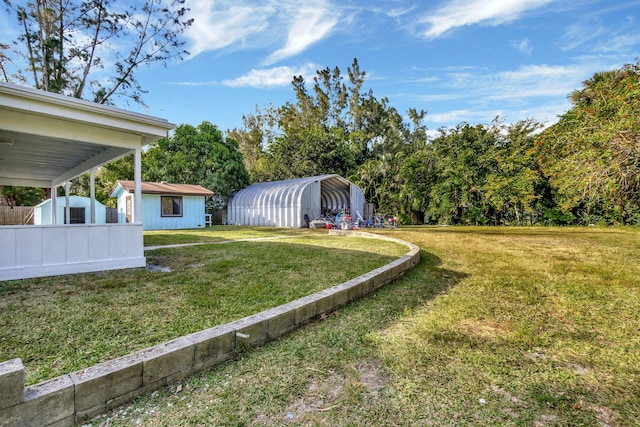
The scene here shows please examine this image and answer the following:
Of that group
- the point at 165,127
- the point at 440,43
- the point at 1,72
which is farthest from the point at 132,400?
the point at 1,72

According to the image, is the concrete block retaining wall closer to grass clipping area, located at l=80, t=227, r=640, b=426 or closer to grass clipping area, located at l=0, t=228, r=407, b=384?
grass clipping area, located at l=80, t=227, r=640, b=426

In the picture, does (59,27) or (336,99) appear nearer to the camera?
(59,27)

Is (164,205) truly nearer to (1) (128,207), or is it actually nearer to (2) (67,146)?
(1) (128,207)

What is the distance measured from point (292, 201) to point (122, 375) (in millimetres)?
15267

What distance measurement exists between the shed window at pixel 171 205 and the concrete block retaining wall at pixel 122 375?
1579cm

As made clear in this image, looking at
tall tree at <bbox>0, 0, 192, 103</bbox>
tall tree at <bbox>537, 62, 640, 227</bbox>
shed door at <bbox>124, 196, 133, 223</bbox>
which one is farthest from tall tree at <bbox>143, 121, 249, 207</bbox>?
tall tree at <bbox>537, 62, 640, 227</bbox>

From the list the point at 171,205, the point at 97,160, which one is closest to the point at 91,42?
the point at 171,205

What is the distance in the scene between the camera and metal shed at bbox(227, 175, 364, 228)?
17.1m

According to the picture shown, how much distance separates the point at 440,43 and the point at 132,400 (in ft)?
53.0

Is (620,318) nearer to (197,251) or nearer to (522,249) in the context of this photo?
(522,249)

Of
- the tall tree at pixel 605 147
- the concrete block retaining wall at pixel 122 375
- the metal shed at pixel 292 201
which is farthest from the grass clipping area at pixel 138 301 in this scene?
the metal shed at pixel 292 201

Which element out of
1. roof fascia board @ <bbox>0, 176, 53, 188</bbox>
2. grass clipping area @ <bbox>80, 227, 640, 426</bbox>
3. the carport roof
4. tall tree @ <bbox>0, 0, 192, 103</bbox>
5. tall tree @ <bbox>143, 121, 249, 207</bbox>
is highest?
tall tree @ <bbox>0, 0, 192, 103</bbox>

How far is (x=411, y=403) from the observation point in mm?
1832

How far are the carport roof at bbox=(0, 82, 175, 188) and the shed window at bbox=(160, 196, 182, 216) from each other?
26.8 ft
